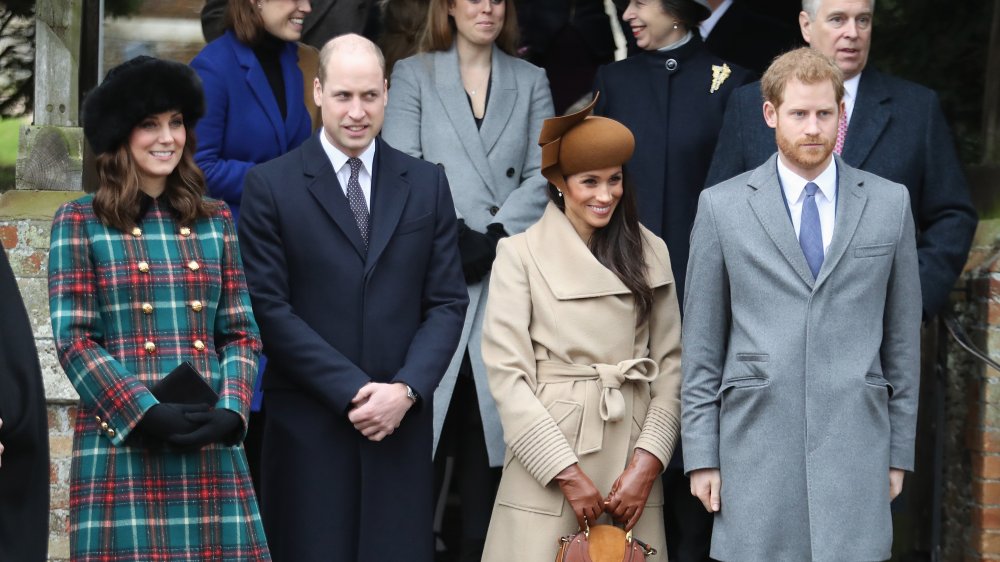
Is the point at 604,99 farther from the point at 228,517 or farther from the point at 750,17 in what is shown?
the point at 228,517

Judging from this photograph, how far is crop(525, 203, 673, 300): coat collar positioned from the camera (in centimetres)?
511

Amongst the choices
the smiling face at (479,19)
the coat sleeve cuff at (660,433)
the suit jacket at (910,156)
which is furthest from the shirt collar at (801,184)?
the smiling face at (479,19)

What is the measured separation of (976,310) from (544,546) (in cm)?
234

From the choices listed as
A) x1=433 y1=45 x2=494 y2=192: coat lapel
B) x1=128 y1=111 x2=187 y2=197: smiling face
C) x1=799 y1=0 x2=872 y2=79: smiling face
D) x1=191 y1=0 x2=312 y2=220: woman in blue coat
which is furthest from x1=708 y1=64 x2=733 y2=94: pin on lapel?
x1=128 y1=111 x2=187 y2=197: smiling face

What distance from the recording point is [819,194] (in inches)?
186

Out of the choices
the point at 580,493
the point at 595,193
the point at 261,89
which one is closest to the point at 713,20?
the point at 595,193

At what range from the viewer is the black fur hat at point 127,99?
463 centimetres

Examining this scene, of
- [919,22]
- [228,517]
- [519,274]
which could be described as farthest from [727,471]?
[919,22]

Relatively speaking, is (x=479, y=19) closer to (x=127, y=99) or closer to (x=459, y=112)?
(x=459, y=112)

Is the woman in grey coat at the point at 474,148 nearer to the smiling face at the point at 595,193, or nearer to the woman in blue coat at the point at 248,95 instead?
the woman in blue coat at the point at 248,95

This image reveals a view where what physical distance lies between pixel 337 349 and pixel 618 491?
3.24 ft

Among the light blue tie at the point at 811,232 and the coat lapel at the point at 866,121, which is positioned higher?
the coat lapel at the point at 866,121

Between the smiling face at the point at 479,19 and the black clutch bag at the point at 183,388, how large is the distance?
205 cm

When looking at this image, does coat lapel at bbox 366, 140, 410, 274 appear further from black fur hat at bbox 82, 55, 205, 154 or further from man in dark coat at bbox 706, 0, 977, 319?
man in dark coat at bbox 706, 0, 977, 319
